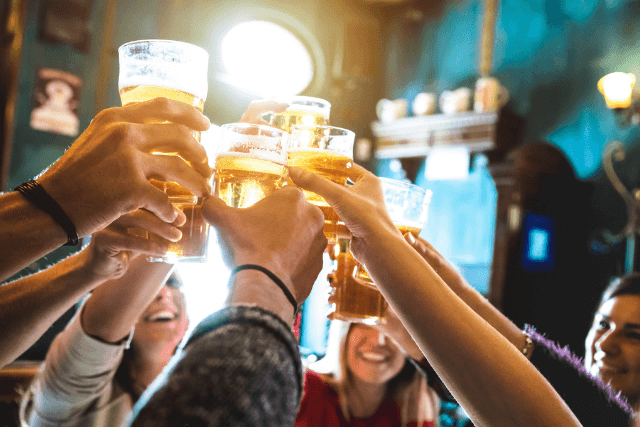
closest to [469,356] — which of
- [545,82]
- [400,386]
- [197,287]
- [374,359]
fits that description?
[374,359]

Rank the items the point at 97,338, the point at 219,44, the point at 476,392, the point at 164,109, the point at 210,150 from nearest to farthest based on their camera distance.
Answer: the point at 476,392
the point at 164,109
the point at 210,150
the point at 97,338
the point at 219,44

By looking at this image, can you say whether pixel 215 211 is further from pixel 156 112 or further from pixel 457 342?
pixel 457 342

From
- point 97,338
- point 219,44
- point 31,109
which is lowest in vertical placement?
point 97,338

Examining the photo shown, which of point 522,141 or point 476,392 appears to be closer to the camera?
point 476,392

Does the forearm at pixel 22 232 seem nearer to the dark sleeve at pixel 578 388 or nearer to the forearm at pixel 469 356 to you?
the forearm at pixel 469 356

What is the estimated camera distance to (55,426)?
153 cm

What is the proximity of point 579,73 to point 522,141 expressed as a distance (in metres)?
0.83

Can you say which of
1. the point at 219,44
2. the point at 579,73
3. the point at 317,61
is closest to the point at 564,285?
the point at 579,73

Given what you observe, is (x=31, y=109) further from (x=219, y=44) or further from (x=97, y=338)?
(x=97, y=338)

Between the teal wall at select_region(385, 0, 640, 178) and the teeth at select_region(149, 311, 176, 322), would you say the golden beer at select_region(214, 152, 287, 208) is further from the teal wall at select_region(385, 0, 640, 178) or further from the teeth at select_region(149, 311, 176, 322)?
the teal wall at select_region(385, 0, 640, 178)

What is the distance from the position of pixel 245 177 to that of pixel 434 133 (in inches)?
192

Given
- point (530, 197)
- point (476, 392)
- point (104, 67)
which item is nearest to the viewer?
point (476, 392)

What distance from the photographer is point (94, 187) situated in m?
0.85

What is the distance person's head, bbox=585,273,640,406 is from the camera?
1.92 meters
